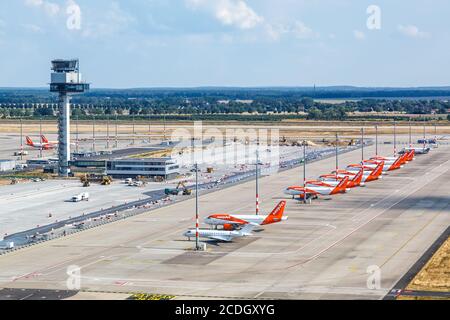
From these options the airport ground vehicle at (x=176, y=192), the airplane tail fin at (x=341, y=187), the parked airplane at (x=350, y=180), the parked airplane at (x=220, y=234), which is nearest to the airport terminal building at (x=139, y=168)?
the airport ground vehicle at (x=176, y=192)

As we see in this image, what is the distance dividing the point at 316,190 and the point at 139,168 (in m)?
52.8

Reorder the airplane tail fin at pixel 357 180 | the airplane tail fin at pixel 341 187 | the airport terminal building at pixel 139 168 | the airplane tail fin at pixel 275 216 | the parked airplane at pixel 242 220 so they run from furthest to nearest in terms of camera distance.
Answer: the airport terminal building at pixel 139 168 → the airplane tail fin at pixel 357 180 → the airplane tail fin at pixel 341 187 → the airplane tail fin at pixel 275 216 → the parked airplane at pixel 242 220

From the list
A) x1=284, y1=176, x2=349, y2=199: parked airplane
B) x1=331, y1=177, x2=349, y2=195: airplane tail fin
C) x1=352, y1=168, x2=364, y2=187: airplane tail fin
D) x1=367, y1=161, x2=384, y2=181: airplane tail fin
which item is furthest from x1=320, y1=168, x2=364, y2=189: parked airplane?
x1=284, y1=176, x2=349, y2=199: parked airplane

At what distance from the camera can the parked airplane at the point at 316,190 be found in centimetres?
14712

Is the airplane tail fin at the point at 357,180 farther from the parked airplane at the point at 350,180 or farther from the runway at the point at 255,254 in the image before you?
the runway at the point at 255,254

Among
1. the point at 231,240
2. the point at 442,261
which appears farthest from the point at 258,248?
the point at 442,261

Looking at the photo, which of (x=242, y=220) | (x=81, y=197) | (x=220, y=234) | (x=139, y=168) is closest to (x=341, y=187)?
(x=242, y=220)

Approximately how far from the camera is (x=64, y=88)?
629 ft

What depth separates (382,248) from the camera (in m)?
101

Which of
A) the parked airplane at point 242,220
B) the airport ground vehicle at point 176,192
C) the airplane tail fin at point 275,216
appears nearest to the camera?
the parked airplane at point 242,220

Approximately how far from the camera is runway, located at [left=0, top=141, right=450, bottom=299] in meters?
81.2

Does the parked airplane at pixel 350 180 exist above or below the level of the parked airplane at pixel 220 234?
above

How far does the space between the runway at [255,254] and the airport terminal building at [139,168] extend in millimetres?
45489

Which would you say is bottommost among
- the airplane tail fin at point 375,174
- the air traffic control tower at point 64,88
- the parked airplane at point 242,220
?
the parked airplane at point 242,220
